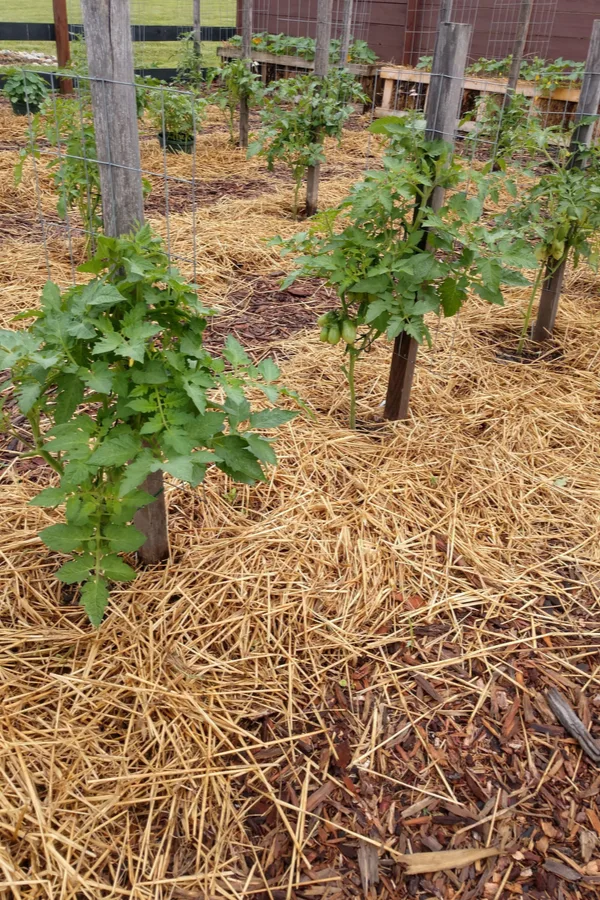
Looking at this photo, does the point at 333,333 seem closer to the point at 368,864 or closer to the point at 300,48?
the point at 368,864

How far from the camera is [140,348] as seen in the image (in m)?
1.59

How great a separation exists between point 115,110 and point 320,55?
4269 mm

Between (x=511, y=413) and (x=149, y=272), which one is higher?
(x=149, y=272)

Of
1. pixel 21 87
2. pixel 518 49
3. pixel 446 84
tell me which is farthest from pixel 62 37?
pixel 446 84

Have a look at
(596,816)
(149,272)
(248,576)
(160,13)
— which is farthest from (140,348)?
(160,13)

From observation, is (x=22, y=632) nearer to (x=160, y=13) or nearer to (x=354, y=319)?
(x=354, y=319)

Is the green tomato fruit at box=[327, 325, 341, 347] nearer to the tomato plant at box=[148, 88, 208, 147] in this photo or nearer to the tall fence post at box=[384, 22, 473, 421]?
the tall fence post at box=[384, 22, 473, 421]

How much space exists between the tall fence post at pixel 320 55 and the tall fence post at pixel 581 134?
2.16 m

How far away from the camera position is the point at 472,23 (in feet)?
36.2

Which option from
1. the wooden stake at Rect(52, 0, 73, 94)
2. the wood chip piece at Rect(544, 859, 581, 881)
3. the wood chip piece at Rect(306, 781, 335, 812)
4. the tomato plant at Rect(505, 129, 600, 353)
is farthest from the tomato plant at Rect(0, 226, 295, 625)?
the wooden stake at Rect(52, 0, 73, 94)

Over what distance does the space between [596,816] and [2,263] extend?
4.05 metres

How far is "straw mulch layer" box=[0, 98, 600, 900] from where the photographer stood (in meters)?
1.53

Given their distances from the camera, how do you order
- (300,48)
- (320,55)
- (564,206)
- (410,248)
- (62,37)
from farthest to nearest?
(300,48), (62,37), (320,55), (564,206), (410,248)

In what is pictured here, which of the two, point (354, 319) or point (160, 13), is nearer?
point (354, 319)
